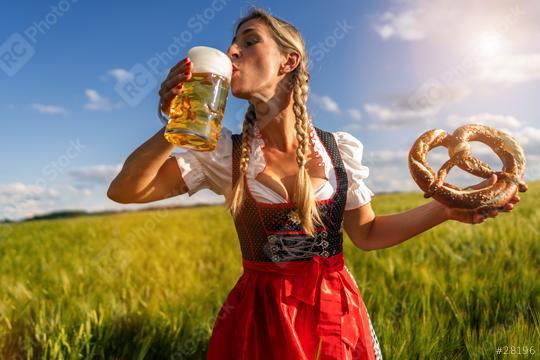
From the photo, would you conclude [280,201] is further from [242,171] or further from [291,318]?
[291,318]

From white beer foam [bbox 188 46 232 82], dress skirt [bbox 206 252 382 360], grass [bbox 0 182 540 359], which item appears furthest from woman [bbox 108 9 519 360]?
grass [bbox 0 182 540 359]

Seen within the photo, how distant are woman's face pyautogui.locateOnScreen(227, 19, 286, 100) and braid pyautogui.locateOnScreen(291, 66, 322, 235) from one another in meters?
0.11

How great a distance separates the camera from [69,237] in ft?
29.4

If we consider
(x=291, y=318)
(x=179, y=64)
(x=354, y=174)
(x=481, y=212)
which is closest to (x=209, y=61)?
(x=179, y=64)

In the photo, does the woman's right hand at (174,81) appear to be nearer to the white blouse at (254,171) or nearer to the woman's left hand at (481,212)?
the white blouse at (254,171)

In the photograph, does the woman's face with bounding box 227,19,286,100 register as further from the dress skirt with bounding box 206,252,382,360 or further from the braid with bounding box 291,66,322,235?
the dress skirt with bounding box 206,252,382,360

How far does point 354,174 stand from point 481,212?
51cm

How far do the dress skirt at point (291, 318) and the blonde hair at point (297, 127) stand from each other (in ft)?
0.61

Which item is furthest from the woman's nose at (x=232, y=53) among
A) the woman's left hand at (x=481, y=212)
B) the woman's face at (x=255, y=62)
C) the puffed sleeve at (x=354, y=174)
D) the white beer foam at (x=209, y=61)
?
the woman's left hand at (x=481, y=212)

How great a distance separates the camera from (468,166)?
1.93 meters

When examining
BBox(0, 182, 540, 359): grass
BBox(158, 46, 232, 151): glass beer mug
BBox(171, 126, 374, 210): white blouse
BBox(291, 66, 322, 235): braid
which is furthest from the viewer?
BBox(0, 182, 540, 359): grass

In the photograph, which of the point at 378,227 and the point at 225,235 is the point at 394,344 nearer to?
the point at 378,227

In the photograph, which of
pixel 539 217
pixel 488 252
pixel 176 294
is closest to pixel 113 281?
pixel 176 294

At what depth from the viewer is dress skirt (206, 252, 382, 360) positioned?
5.39 feet
